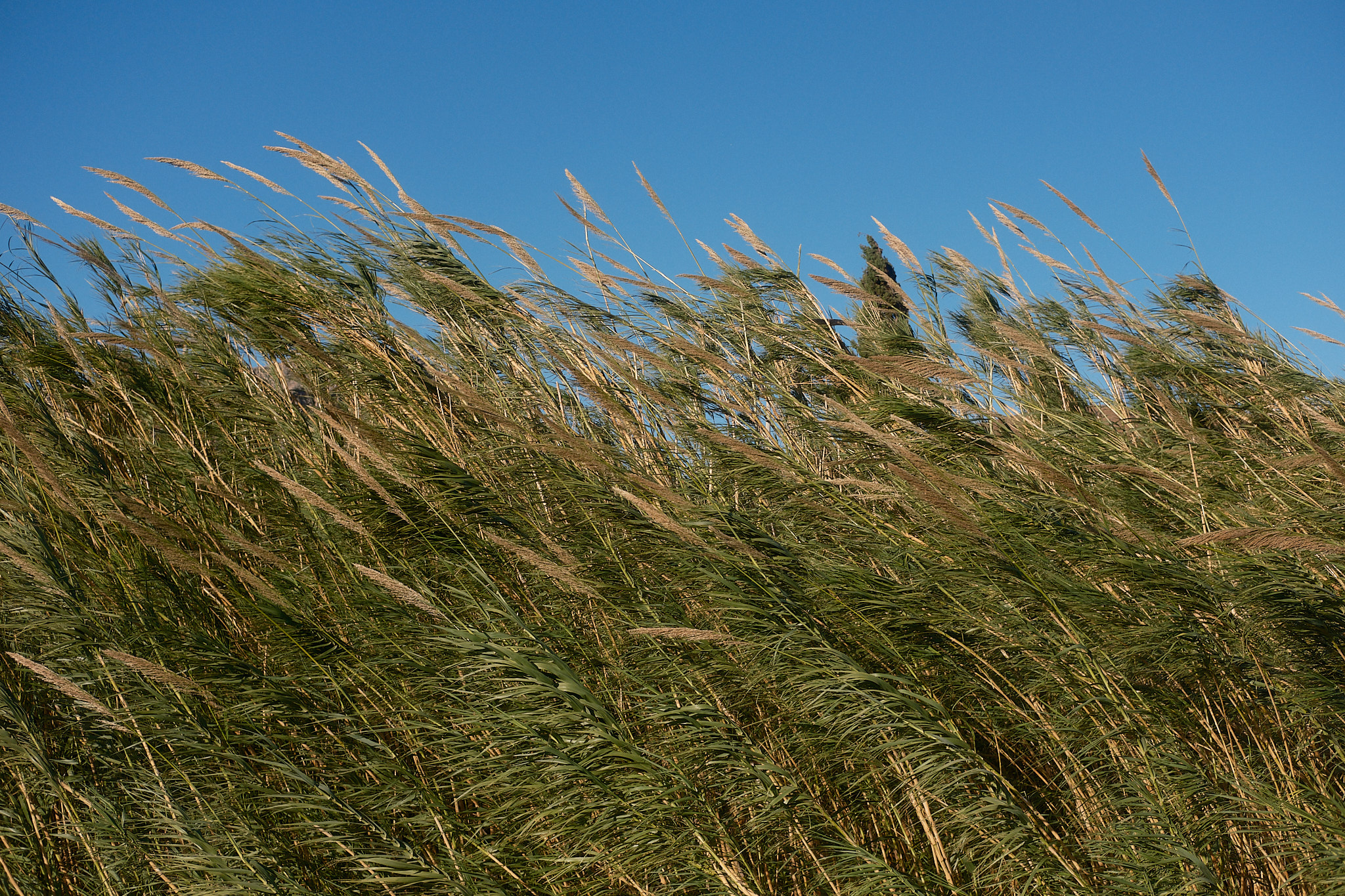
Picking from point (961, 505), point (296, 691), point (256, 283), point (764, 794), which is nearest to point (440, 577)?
point (296, 691)

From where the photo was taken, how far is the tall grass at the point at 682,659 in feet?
5.75

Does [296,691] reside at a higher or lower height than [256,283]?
lower

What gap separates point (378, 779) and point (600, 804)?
2.21 feet

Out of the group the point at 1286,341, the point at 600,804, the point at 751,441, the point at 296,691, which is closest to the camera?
the point at 600,804

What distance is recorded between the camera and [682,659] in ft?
6.95

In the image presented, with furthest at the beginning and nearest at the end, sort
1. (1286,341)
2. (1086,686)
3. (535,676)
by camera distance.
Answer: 1. (1286,341)
2. (1086,686)
3. (535,676)

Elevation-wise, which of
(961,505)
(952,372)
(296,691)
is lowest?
(296,691)

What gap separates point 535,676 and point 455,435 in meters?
1.55

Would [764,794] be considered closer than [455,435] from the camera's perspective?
Yes

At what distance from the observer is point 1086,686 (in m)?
1.91

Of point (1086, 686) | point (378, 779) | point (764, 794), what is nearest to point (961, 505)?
point (1086, 686)

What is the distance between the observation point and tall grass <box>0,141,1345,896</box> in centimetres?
175

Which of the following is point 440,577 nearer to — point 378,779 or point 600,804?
point 378,779

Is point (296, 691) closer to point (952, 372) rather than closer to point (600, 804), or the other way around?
point (600, 804)
